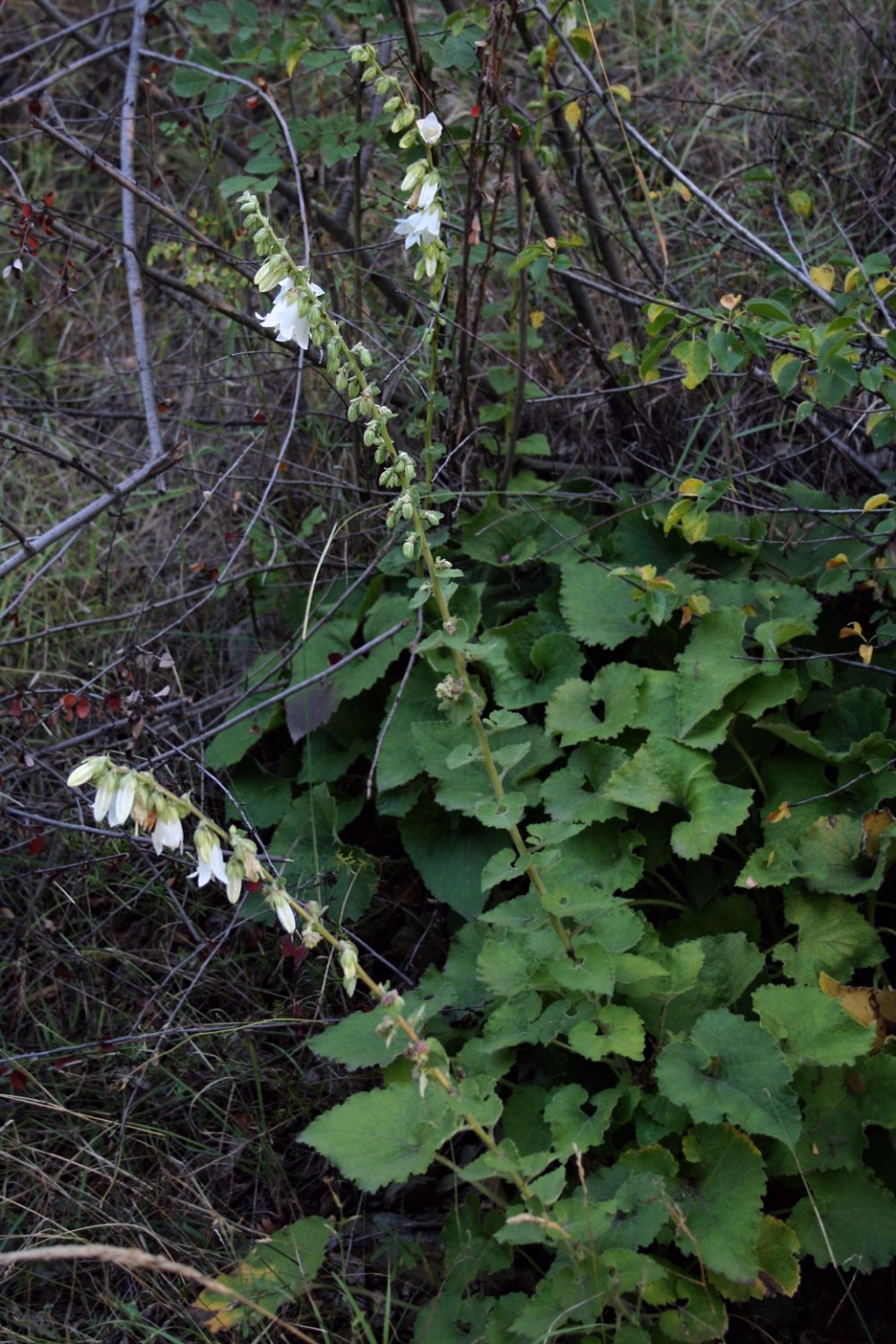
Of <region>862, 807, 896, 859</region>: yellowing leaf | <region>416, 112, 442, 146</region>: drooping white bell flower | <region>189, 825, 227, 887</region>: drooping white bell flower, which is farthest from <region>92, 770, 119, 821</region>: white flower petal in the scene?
<region>862, 807, 896, 859</region>: yellowing leaf

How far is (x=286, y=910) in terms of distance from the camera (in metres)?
1.50

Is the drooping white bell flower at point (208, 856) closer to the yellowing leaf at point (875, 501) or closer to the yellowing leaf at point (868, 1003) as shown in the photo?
the yellowing leaf at point (868, 1003)

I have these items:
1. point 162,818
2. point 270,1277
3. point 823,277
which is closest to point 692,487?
point 823,277

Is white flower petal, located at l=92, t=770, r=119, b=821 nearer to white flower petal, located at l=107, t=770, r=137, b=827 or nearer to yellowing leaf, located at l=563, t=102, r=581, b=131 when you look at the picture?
white flower petal, located at l=107, t=770, r=137, b=827

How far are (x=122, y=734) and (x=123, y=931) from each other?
461mm

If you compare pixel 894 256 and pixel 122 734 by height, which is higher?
pixel 894 256

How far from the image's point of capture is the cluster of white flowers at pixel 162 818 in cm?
146

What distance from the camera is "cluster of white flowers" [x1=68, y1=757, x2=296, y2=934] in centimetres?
146

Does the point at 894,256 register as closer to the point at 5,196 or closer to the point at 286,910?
the point at 5,196

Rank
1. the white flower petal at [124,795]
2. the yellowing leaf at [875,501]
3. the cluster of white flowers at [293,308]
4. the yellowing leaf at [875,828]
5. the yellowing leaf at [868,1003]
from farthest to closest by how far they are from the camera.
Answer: the yellowing leaf at [875,501], the yellowing leaf at [875,828], the yellowing leaf at [868,1003], the cluster of white flowers at [293,308], the white flower petal at [124,795]

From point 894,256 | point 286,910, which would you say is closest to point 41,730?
point 286,910

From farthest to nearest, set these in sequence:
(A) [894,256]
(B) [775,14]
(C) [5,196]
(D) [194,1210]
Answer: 1. (B) [775,14]
2. (A) [894,256]
3. (C) [5,196]
4. (D) [194,1210]

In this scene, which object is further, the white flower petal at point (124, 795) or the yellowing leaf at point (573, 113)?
the yellowing leaf at point (573, 113)

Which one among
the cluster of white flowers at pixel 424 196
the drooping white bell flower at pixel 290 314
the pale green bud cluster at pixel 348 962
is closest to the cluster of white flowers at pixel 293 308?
the drooping white bell flower at pixel 290 314
